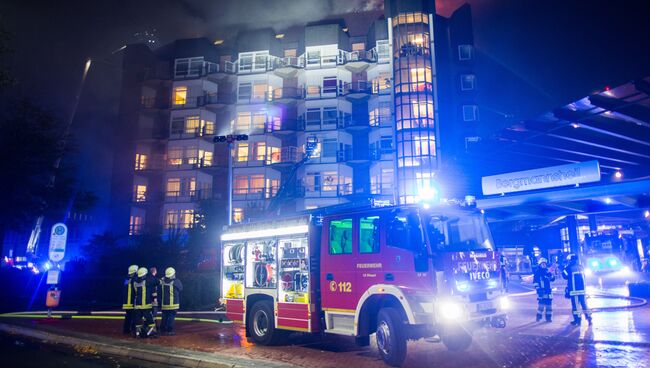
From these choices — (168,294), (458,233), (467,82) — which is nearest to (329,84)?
(467,82)

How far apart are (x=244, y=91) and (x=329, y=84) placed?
30.3 ft

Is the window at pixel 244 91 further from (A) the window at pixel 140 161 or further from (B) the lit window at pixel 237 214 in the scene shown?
(A) the window at pixel 140 161

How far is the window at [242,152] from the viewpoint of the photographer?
43375mm

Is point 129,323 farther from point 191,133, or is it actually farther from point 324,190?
point 191,133

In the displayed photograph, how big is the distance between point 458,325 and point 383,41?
39.4 metres

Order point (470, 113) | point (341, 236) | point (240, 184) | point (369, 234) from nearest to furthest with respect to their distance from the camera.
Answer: point (369, 234), point (341, 236), point (240, 184), point (470, 113)

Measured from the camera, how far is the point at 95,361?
373 inches

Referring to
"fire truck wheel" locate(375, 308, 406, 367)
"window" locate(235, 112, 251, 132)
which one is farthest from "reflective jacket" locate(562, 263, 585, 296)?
"window" locate(235, 112, 251, 132)

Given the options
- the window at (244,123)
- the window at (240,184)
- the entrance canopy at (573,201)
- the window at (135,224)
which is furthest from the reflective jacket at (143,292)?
the window at (135,224)

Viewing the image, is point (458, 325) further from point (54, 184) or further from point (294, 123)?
point (294, 123)

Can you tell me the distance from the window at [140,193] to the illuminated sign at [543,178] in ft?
121

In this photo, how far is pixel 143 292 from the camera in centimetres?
1241

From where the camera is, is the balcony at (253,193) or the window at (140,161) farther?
the window at (140,161)

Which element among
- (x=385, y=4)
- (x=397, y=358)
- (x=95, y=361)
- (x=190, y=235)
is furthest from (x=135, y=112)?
(x=397, y=358)
